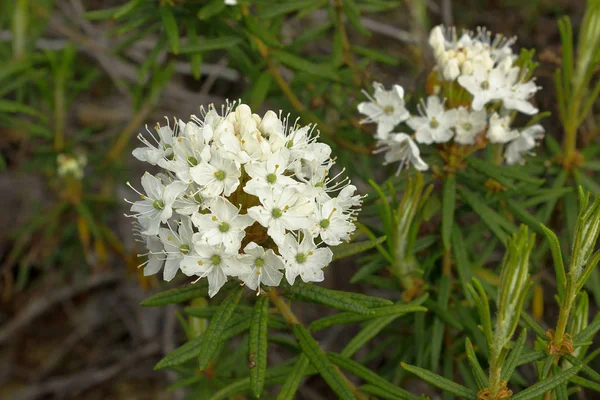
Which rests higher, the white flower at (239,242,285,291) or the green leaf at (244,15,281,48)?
the green leaf at (244,15,281,48)

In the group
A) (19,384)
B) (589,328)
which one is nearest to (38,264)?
(19,384)

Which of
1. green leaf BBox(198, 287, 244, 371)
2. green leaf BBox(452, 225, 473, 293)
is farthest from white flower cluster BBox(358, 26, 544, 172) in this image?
green leaf BBox(198, 287, 244, 371)

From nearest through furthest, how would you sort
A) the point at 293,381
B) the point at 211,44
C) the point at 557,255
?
the point at 557,255
the point at 293,381
the point at 211,44

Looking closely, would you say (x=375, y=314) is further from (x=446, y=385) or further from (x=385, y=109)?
(x=385, y=109)

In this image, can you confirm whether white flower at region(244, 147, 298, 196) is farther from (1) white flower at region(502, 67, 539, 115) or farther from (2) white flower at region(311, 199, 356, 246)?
(1) white flower at region(502, 67, 539, 115)

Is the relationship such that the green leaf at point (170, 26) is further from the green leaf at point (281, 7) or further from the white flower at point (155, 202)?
the white flower at point (155, 202)

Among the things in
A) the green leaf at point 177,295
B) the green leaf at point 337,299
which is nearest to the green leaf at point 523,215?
the green leaf at point 337,299

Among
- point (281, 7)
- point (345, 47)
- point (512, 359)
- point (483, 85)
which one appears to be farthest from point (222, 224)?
point (345, 47)

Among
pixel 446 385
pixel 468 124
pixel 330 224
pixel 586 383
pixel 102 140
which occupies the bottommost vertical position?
pixel 586 383
